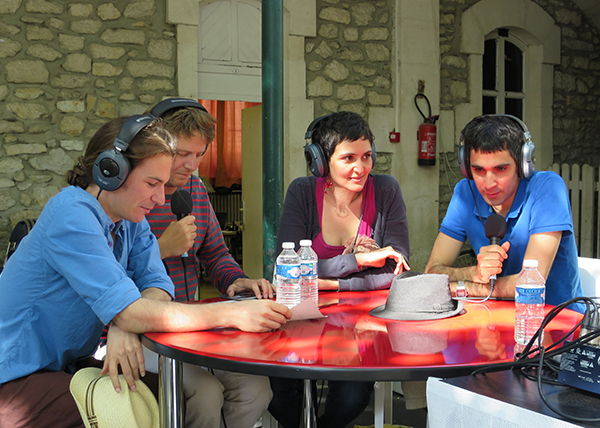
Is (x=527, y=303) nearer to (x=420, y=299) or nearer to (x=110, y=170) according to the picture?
(x=420, y=299)

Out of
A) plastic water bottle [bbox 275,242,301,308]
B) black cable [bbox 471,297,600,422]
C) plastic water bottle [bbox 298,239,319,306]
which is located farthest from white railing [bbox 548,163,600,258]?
black cable [bbox 471,297,600,422]

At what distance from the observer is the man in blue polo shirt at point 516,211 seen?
2.42m

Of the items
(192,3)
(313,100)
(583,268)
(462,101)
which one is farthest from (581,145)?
(583,268)

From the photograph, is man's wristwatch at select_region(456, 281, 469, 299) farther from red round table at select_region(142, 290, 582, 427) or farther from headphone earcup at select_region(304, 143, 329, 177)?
headphone earcup at select_region(304, 143, 329, 177)

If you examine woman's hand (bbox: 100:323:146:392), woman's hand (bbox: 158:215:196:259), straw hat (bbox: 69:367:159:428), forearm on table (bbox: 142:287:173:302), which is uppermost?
woman's hand (bbox: 158:215:196:259)

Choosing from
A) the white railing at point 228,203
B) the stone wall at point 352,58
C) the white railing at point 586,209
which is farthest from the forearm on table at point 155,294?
the white railing at point 228,203

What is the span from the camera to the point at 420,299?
6.72 feet

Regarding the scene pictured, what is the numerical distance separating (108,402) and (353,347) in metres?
0.73

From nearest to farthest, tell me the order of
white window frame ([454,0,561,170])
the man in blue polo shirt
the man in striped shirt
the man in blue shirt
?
the man in blue shirt → the man in striped shirt → the man in blue polo shirt → white window frame ([454,0,561,170])

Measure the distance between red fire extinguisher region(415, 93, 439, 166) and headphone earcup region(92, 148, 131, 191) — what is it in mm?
5257

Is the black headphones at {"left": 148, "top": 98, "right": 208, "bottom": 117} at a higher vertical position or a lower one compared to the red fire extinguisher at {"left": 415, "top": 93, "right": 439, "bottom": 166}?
lower

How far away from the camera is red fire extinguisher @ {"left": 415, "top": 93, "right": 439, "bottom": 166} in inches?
265

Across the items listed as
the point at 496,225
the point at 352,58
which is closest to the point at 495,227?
the point at 496,225

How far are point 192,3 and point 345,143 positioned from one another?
3.67 metres
